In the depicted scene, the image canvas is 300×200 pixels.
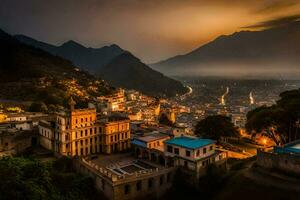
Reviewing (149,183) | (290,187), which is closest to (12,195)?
(149,183)

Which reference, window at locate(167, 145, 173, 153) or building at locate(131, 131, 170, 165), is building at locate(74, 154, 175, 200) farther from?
window at locate(167, 145, 173, 153)

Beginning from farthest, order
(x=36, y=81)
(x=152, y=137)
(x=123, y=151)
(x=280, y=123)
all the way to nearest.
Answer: (x=36, y=81)
(x=123, y=151)
(x=152, y=137)
(x=280, y=123)

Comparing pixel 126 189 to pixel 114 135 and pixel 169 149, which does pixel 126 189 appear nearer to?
pixel 169 149

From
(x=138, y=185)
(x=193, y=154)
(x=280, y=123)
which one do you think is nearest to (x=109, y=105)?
(x=280, y=123)

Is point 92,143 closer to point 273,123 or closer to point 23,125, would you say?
point 23,125

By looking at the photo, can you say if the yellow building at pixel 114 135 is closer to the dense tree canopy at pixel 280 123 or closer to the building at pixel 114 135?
the building at pixel 114 135

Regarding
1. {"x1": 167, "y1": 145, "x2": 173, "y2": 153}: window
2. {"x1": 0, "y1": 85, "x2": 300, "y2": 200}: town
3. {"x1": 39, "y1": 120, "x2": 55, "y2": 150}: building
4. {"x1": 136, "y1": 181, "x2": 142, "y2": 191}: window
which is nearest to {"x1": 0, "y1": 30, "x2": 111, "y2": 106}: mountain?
{"x1": 39, "y1": 120, "x2": 55, "y2": 150}: building
